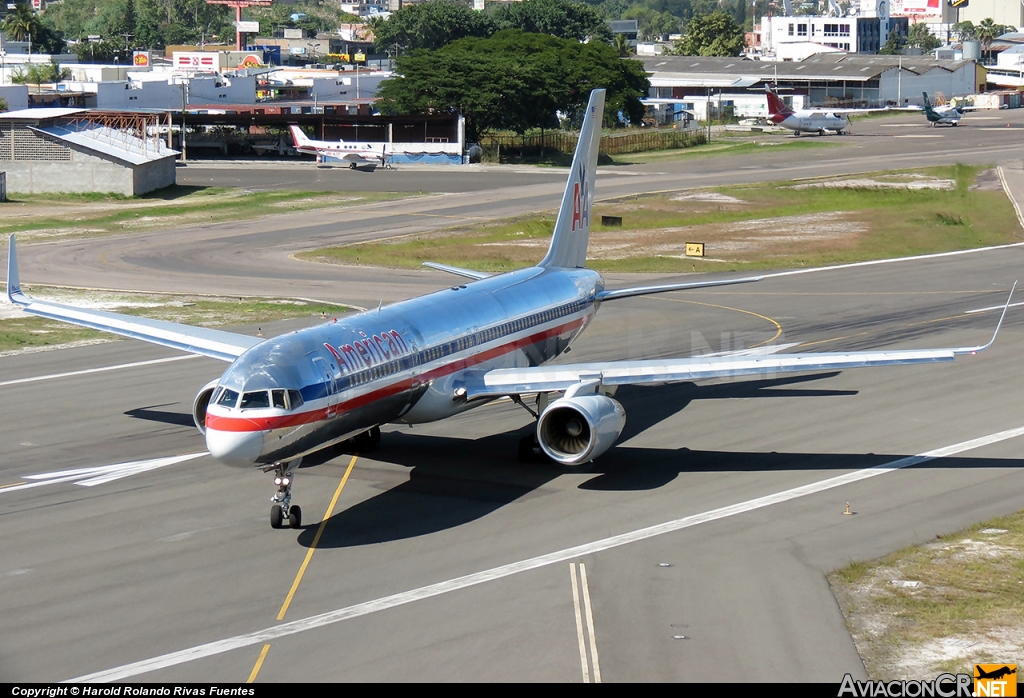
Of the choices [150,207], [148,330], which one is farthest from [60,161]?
[148,330]

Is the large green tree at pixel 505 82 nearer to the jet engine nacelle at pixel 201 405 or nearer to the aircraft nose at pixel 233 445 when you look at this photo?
the jet engine nacelle at pixel 201 405

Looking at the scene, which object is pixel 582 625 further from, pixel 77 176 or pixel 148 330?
pixel 77 176

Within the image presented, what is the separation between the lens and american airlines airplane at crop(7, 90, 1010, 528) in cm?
2730

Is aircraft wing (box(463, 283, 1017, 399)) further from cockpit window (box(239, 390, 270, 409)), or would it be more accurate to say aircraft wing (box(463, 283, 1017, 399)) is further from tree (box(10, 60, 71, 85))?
tree (box(10, 60, 71, 85))

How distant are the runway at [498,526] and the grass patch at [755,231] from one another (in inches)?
1015

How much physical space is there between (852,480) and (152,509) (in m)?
19.4

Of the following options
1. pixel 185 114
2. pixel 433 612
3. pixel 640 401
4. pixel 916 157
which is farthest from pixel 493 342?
pixel 185 114

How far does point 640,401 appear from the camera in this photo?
141 ft

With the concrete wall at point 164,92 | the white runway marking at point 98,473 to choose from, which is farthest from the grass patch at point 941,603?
the concrete wall at point 164,92

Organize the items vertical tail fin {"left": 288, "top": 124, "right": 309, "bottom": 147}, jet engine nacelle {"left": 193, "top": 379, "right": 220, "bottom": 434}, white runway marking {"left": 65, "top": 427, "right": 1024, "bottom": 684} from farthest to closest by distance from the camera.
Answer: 1. vertical tail fin {"left": 288, "top": 124, "right": 309, "bottom": 147}
2. jet engine nacelle {"left": 193, "top": 379, "right": 220, "bottom": 434}
3. white runway marking {"left": 65, "top": 427, "right": 1024, "bottom": 684}

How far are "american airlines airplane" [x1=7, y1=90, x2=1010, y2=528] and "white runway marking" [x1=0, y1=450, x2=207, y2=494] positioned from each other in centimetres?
362

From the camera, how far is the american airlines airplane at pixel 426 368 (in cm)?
2730

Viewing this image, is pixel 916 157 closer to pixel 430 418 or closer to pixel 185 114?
pixel 185 114

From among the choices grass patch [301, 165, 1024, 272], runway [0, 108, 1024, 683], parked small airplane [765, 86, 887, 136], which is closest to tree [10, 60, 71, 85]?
parked small airplane [765, 86, 887, 136]
